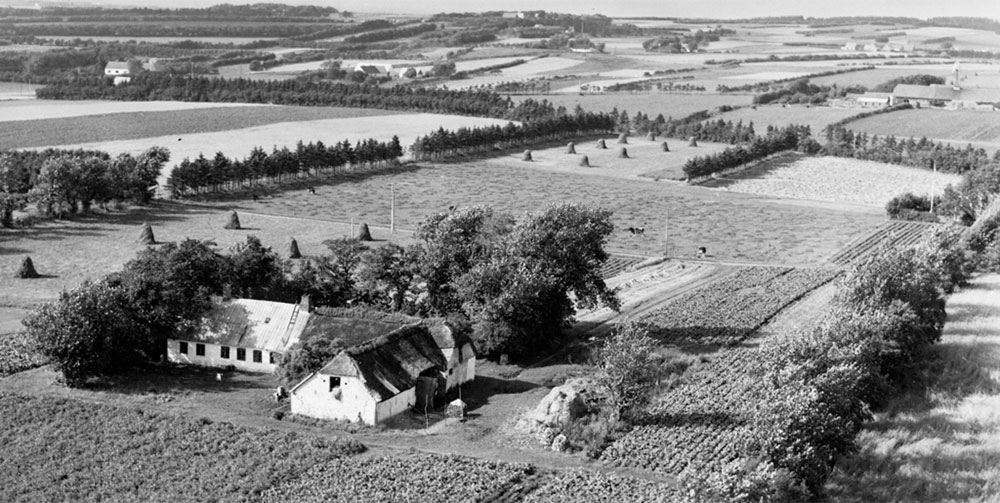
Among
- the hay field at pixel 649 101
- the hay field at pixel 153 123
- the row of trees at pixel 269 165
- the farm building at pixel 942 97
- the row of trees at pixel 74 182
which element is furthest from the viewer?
the farm building at pixel 942 97

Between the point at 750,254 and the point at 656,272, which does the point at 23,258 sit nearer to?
the point at 656,272

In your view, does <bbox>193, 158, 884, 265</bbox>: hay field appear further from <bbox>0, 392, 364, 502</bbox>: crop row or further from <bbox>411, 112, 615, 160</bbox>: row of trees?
<bbox>0, 392, 364, 502</bbox>: crop row

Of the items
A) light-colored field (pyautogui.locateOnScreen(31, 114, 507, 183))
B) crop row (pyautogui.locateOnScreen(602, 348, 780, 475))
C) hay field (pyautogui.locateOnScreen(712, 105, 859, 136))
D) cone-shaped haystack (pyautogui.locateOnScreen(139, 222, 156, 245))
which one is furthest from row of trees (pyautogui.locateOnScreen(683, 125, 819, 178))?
crop row (pyautogui.locateOnScreen(602, 348, 780, 475))

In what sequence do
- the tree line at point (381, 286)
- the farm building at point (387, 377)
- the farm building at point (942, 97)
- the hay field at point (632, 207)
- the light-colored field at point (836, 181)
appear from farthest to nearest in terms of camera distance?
the farm building at point (942, 97) → the light-colored field at point (836, 181) → the hay field at point (632, 207) → the tree line at point (381, 286) → the farm building at point (387, 377)

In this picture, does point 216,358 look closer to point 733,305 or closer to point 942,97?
point 733,305

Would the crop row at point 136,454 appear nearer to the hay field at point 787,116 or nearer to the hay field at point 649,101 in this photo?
the hay field at point 787,116

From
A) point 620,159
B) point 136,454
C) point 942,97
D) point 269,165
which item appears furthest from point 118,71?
point 136,454

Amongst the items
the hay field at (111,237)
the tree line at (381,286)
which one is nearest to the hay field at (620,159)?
the hay field at (111,237)
